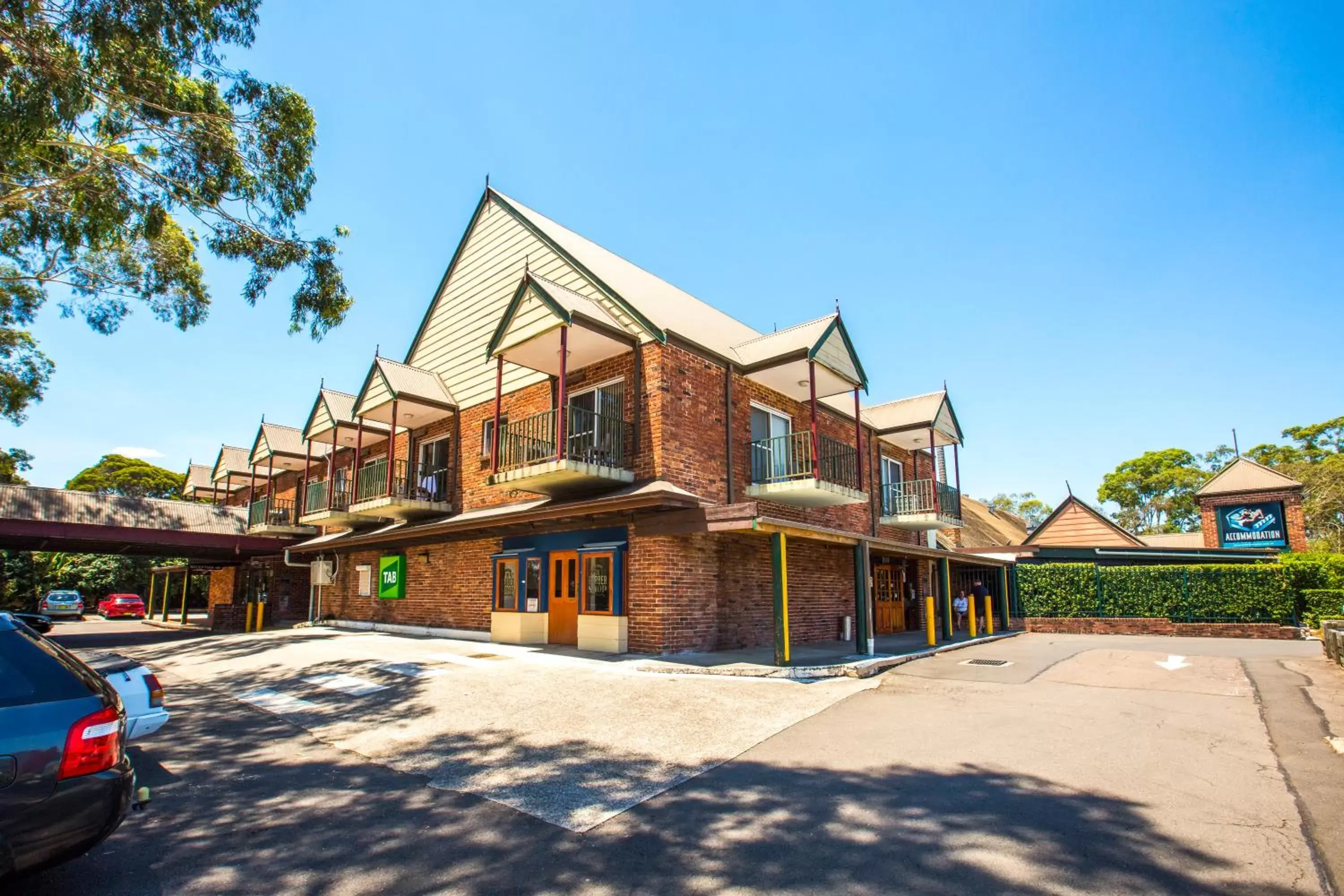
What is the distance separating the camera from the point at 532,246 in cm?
1644

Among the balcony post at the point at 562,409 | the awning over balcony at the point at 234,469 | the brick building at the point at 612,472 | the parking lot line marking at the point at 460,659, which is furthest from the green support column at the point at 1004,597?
the awning over balcony at the point at 234,469

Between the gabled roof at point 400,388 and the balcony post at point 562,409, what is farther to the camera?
the gabled roof at point 400,388

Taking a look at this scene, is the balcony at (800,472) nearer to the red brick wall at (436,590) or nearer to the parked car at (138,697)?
the red brick wall at (436,590)

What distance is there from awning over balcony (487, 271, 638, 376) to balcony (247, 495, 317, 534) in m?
14.0

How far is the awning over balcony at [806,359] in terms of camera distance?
46.2 ft

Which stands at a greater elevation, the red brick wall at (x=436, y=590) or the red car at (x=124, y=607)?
the red brick wall at (x=436, y=590)

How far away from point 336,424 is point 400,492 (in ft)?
10.8

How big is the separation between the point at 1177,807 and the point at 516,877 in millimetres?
4601

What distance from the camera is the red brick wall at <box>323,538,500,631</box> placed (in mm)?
16219

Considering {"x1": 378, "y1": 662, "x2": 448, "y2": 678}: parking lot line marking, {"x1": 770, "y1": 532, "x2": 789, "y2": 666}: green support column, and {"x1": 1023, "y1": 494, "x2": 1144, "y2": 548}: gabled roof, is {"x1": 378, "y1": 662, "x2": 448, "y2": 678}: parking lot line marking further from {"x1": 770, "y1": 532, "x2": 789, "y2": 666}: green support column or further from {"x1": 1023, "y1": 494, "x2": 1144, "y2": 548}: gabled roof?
{"x1": 1023, "y1": 494, "x2": 1144, "y2": 548}: gabled roof

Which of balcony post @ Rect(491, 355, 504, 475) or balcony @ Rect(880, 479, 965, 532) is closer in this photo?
balcony post @ Rect(491, 355, 504, 475)

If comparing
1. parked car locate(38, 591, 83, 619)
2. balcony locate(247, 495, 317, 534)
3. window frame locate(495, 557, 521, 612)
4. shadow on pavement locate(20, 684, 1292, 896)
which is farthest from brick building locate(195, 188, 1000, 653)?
parked car locate(38, 591, 83, 619)

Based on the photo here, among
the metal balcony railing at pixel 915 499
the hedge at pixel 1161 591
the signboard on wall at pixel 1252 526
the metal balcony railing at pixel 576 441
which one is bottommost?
the hedge at pixel 1161 591

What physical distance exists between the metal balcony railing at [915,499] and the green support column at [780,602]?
9466mm
